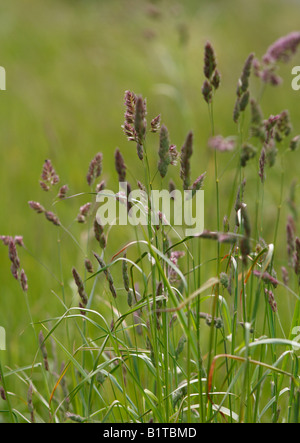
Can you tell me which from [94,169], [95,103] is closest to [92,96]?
[95,103]

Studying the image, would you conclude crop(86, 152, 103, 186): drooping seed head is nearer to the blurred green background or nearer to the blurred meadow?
the blurred meadow

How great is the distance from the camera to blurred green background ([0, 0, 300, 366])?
2.85 meters

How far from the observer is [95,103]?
5.29m

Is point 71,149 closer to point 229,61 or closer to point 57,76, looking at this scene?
point 57,76

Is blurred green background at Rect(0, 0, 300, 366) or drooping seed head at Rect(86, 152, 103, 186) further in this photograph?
blurred green background at Rect(0, 0, 300, 366)

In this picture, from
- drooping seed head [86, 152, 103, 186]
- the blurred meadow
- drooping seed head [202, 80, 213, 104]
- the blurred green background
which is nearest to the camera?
drooping seed head [202, 80, 213, 104]

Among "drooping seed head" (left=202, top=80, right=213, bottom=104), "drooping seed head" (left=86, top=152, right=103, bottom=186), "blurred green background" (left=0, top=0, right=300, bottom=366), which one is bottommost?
"drooping seed head" (left=86, top=152, right=103, bottom=186)

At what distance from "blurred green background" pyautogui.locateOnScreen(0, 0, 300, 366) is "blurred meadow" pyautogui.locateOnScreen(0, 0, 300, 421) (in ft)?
0.04

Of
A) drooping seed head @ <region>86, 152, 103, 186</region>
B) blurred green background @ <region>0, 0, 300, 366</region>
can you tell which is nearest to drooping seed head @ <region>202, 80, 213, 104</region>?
drooping seed head @ <region>86, 152, 103, 186</region>

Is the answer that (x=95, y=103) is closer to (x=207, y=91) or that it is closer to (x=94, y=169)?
(x=94, y=169)

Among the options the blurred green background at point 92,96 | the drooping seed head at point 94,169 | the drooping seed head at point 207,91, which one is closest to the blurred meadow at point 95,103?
the blurred green background at point 92,96

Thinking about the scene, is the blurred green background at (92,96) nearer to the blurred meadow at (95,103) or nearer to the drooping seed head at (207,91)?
the blurred meadow at (95,103)

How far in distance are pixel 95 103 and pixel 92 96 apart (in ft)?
0.50
